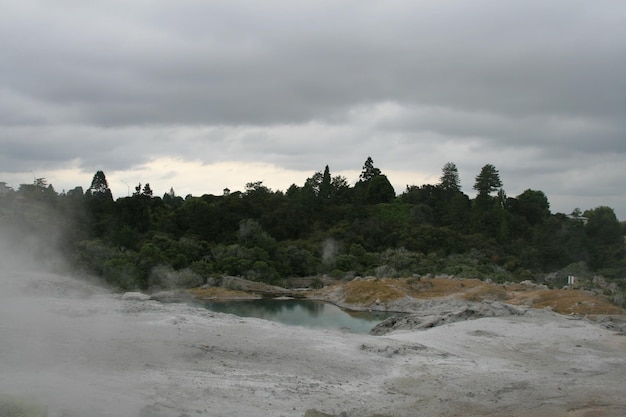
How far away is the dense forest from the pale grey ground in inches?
552

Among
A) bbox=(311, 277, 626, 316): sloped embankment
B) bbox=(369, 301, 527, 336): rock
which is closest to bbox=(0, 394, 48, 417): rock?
bbox=(369, 301, 527, 336): rock

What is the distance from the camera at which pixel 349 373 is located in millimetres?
17062

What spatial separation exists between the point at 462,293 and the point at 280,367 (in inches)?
1130

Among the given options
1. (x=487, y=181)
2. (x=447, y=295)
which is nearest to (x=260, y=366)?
(x=447, y=295)

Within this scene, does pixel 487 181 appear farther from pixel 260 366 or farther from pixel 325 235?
pixel 260 366

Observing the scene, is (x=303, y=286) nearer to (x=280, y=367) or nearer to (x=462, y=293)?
(x=462, y=293)

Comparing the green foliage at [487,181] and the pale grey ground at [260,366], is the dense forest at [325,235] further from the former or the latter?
the pale grey ground at [260,366]

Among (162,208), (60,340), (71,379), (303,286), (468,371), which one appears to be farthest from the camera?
(162,208)

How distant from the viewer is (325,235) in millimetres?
66062

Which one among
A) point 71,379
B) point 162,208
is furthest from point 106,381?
point 162,208

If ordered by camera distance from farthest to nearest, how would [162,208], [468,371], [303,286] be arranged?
[162,208]
[303,286]
[468,371]

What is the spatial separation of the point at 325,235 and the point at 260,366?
163ft

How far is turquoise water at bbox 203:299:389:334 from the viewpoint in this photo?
122ft

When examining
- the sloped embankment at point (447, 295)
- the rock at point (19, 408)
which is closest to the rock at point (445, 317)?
the sloped embankment at point (447, 295)
